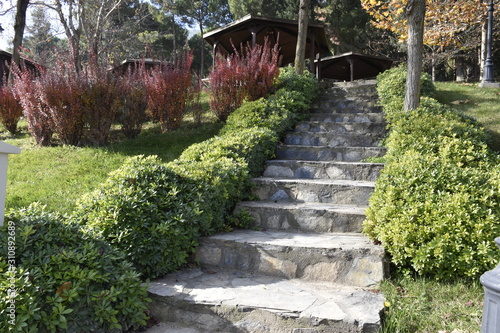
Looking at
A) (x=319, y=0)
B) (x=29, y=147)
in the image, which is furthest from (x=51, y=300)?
(x=319, y=0)

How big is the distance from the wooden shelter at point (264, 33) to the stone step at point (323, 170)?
6702 millimetres

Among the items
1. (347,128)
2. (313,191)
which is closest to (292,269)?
(313,191)

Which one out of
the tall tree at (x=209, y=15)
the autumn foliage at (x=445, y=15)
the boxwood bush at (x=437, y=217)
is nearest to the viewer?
the boxwood bush at (x=437, y=217)

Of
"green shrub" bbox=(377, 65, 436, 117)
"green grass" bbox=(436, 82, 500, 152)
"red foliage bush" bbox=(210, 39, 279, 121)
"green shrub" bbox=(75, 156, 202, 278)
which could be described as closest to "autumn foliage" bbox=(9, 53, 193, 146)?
"red foliage bush" bbox=(210, 39, 279, 121)

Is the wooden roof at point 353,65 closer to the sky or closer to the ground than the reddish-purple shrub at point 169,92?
closer to the sky

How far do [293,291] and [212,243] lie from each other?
939 millimetres

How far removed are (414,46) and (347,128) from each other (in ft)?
5.48

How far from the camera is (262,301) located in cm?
270

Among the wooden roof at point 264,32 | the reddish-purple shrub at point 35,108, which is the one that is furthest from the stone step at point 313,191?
the wooden roof at point 264,32

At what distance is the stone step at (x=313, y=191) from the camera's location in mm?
4254

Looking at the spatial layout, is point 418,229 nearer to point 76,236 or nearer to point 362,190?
point 362,190

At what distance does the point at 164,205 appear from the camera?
330 cm

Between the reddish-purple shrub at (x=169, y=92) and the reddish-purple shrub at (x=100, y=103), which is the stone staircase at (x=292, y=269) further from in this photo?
the reddish-purple shrub at (x=100, y=103)

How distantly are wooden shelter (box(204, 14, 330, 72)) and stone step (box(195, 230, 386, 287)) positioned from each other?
8.54 metres
